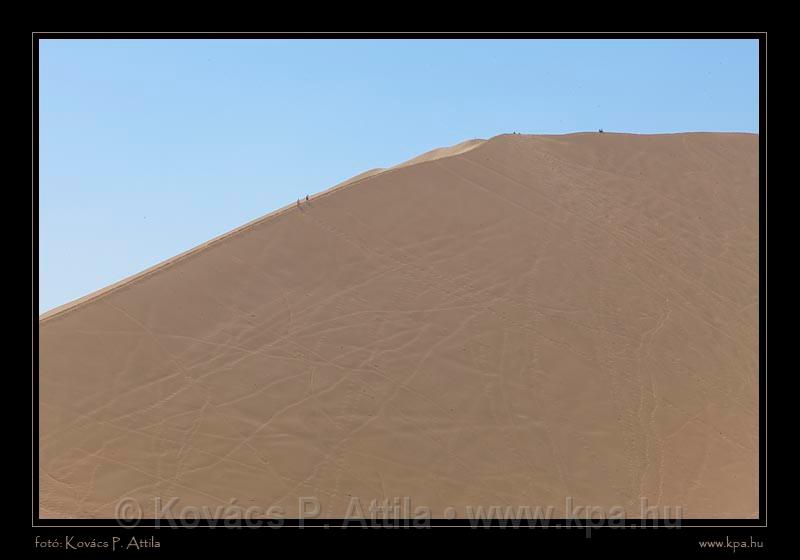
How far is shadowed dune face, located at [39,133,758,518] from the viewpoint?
1038 centimetres

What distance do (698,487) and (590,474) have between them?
1.46m

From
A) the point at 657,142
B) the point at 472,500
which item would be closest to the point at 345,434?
the point at 472,500

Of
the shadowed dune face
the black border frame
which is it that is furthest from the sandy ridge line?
the black border frame

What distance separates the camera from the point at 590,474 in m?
10.6

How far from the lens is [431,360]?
11836mm

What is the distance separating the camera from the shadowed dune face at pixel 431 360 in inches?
409
